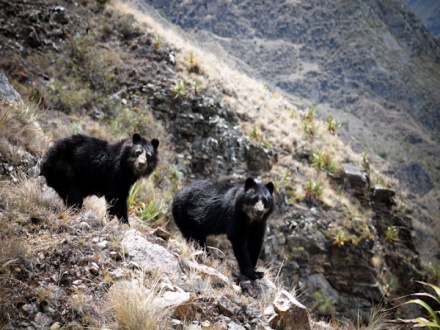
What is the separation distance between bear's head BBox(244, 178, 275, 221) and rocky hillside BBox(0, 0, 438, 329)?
1.10 metres

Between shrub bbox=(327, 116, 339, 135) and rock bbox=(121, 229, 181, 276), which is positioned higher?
shrub bbox=(327, 116, 339, 135)

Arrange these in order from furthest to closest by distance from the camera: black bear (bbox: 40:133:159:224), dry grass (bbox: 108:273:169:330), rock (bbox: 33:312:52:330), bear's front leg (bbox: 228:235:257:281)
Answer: bear's front leg (bbox: 228:235:257:281) < black bear (bbox: 40:133:159:224) < dry grass (bbox: 108:273:169:330) < rock (bbox: 33:312:52:330)

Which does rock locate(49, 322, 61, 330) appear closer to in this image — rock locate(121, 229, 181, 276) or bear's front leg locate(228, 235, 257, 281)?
rock locate(121, 229, 181, 276)

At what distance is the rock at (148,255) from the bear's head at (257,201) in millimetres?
1854

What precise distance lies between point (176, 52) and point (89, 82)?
5.78 meters

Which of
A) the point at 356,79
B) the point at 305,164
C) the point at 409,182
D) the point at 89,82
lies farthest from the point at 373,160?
the point at 89,82

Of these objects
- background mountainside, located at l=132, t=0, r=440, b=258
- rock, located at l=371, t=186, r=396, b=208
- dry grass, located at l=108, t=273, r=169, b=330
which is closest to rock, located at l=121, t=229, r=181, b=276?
dry grass, located at l=108, t=273, r=169, b=330

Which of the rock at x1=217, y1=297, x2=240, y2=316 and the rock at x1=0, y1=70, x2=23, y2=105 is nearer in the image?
the rock at x1=217, y1=297, x2=240, y2=316

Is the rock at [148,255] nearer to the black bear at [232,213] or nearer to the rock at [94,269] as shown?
the rock at [94,269]

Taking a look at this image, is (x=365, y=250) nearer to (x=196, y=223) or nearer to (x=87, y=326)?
(x=196, y=223)

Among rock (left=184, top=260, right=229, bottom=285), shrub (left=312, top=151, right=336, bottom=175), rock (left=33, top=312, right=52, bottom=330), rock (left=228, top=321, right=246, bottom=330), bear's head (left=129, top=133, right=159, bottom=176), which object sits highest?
shrub (left=312, top=151, right=336, bottom=175)

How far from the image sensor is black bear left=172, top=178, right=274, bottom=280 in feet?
20.8

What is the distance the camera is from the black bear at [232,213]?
6.34 meters

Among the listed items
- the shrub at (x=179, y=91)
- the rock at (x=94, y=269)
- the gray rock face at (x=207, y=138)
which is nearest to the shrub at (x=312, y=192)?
the gray rock face at (x=207, y=138)
